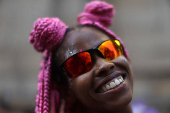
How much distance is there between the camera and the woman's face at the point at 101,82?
4.42 feet

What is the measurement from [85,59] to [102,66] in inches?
6.1

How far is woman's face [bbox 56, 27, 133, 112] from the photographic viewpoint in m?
1.35

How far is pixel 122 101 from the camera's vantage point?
1.34 m

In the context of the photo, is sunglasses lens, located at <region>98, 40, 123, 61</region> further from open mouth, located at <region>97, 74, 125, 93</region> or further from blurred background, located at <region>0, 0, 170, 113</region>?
blurred background, located at <region>0, 0, 170, 113</region>

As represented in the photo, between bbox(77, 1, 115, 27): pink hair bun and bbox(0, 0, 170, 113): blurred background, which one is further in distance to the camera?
bbox(0, 0, 170, 113): blurred background

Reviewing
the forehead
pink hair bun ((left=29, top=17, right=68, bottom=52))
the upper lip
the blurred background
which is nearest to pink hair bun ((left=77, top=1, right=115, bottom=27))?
the forehead

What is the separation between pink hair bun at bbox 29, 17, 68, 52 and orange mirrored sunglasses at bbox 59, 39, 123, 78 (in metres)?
0.25

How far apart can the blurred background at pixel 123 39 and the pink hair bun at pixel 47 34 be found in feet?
12.5

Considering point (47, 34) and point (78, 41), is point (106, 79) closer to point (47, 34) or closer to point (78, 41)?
point (78, 41)

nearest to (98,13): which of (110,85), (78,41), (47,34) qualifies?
(78,41)

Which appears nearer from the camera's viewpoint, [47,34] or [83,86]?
[83,86]

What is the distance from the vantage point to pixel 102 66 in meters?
1.35

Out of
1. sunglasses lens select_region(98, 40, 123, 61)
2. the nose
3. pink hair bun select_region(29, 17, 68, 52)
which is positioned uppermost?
pink hair bun select_region(29, 17, 68, 52)

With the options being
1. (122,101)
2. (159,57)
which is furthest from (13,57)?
(122,101)
